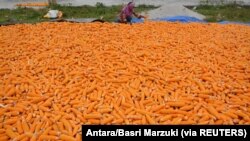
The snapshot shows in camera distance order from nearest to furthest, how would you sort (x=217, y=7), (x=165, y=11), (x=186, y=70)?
(x=186, y=70) < (x=165, y=11) < (x=217, y=7)

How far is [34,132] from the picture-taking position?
3.60 meters

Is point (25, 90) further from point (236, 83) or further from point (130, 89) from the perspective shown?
point (236, 83)

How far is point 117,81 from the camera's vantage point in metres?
4.67

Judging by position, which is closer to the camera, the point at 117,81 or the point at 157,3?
the point at 117,81

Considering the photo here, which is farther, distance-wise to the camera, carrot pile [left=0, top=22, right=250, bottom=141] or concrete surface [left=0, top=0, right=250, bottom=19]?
concrete surface [left=0, top=0, right=250, bottom=19]

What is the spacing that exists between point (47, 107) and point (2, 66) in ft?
6.21

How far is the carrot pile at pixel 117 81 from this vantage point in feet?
12.5

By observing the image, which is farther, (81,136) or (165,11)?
(165,11)

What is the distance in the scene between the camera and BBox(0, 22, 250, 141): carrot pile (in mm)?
3812

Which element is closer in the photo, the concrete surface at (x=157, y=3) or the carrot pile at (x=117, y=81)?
the carrot pile at (x=117, y=81)

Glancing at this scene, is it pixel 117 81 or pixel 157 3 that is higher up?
pixel 157 3

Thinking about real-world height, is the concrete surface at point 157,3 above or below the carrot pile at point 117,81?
above

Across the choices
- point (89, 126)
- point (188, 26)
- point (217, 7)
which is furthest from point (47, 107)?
point (217, 7)

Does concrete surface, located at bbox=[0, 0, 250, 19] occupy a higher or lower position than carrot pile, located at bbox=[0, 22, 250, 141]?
higher
